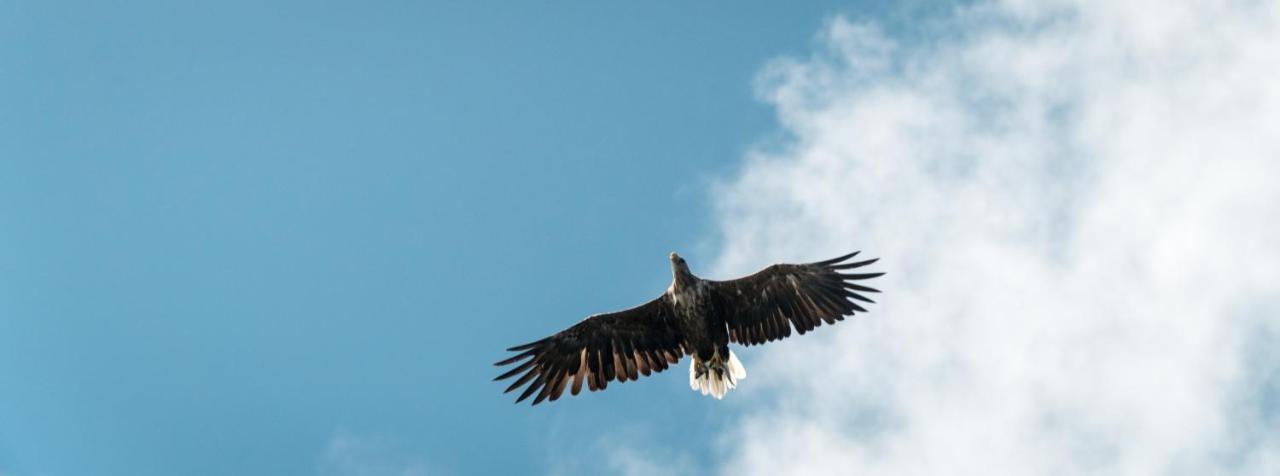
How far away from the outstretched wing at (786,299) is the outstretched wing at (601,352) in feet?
3.50

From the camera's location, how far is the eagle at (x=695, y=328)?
70.3ft

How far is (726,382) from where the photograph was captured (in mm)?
→ 22141

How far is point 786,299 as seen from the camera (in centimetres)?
2170

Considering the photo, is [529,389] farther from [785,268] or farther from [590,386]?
[785,268]

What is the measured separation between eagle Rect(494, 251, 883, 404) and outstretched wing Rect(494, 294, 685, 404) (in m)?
0.02

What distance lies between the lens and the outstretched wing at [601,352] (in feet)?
72.2

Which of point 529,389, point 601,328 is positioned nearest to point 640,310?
point 601,328

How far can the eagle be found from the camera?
2142cm

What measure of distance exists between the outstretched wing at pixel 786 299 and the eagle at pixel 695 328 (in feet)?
0.05

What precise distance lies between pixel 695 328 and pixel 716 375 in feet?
3.43

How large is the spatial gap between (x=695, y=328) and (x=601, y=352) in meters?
1.73

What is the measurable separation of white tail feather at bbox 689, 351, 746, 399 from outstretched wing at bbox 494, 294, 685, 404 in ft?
1.40

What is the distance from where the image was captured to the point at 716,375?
874 inches

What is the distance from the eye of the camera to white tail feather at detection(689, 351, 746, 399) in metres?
22.1
